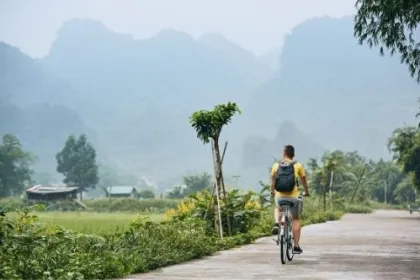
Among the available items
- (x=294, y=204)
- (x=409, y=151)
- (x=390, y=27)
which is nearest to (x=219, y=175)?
(x=294, y=204)

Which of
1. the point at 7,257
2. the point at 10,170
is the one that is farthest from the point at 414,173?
the point at 10,170

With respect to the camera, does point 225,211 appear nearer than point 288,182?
No

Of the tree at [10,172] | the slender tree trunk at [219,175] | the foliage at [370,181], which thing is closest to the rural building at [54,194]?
the tree at [10,172]

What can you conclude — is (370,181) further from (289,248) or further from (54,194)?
(289,248)

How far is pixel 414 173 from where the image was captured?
121 feet

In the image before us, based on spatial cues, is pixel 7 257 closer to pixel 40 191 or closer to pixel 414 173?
pixel 414 173

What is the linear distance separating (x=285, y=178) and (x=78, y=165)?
8515cm

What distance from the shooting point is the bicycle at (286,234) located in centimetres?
893

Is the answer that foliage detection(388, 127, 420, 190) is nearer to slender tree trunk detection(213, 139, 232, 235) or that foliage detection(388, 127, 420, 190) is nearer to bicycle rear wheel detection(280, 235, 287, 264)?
slender tree trunk detection(213, 139, 232, 235)

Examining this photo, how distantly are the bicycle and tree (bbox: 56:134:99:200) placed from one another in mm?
81765

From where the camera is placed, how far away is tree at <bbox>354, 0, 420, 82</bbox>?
11.5m

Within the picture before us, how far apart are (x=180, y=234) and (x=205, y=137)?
324 centimetres

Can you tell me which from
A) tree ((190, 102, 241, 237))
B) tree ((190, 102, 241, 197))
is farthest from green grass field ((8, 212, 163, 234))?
tree ((190, 102, 241, 197))

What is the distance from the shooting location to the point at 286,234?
358 inches
